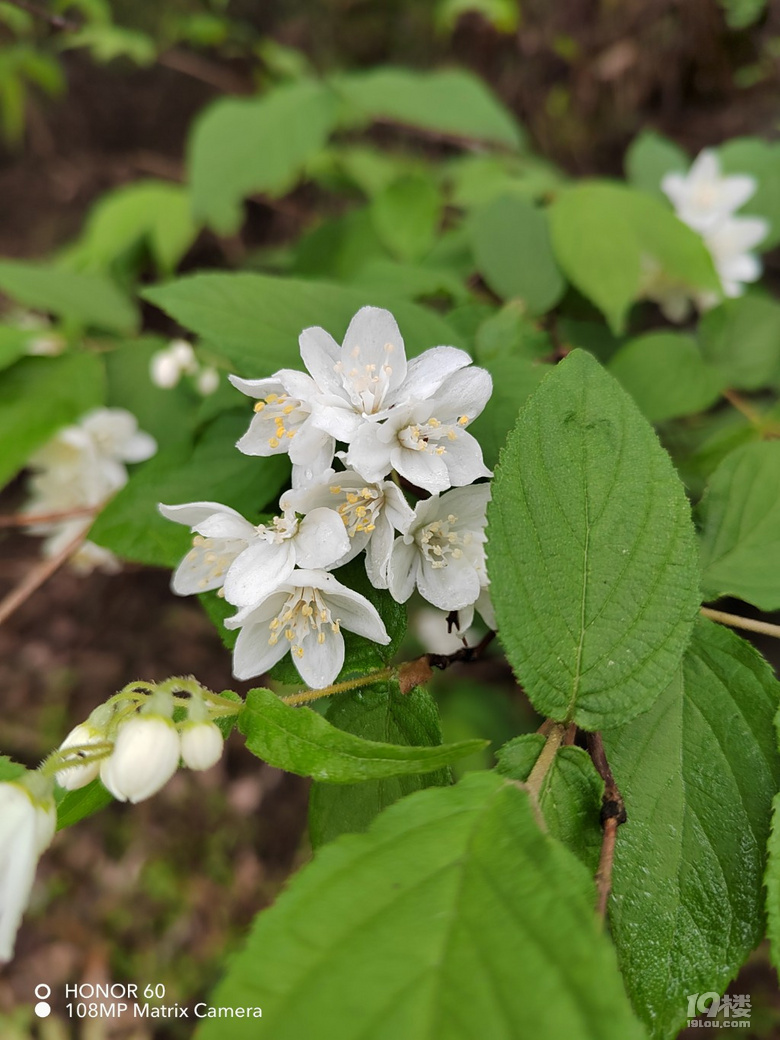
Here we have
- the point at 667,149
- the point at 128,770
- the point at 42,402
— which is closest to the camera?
the point at 128,770

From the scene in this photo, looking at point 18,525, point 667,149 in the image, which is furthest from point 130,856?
point 667,149

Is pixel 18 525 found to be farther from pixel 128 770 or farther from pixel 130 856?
pixel 130 856

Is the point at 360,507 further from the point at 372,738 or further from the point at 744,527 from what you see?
the point at 744,527

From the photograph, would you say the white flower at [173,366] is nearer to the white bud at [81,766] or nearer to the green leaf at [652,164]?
the white bud at [81,766]

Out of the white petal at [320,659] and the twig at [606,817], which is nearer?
the twig at [606,817]

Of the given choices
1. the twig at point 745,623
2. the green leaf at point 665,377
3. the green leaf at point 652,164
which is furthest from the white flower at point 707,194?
the twig at point 745,623

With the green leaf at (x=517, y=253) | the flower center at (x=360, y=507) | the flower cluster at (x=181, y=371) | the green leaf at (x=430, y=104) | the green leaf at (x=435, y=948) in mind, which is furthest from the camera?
the green leaf at (x=430, y=104)
